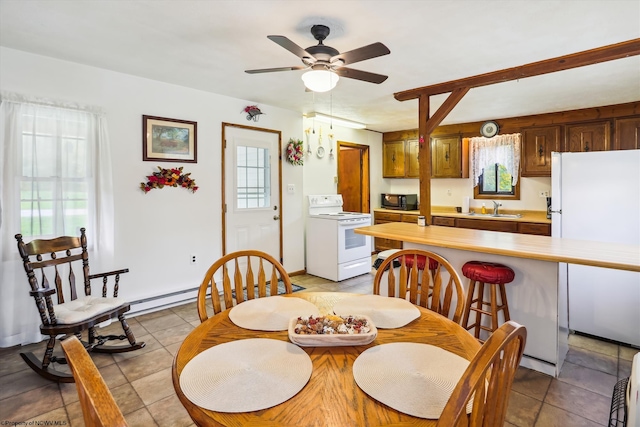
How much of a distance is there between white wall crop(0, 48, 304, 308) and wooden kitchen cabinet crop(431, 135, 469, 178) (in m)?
3.28

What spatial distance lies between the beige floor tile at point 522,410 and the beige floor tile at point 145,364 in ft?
7.29

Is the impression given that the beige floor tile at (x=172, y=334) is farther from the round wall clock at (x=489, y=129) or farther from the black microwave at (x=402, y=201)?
the round wall clock at (x=489, y=129)

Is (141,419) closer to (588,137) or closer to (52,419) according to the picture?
(52,419)

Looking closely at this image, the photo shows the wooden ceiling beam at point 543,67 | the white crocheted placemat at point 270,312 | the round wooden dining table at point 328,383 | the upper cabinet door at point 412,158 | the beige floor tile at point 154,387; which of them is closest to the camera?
the round wooden dining table at point 328,383

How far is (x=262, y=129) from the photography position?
14.3 feet

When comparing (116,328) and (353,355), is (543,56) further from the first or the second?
(116,328)

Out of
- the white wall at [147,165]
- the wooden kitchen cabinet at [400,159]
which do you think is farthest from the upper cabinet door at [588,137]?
the white wall at [147,165]

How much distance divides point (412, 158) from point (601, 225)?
11.7ft

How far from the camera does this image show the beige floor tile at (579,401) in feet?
6.08

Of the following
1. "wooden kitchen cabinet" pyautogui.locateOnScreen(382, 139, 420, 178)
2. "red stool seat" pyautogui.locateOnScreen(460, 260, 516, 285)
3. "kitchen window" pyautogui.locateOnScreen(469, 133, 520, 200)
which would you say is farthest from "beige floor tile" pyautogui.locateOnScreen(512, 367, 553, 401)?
"wooden kitchen cabinet" pyautogui.locateOnScreen(382, 139, 420, 178)

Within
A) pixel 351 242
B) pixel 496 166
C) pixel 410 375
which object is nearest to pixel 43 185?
pixel 410 375

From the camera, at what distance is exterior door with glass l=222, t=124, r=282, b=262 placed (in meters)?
4.08

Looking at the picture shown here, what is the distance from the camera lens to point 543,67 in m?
2.90

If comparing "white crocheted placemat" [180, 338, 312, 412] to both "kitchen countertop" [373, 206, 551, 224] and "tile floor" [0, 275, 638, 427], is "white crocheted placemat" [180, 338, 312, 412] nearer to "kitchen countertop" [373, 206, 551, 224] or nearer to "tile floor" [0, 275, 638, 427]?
"tile floor" [0, 275, 638, 427]
